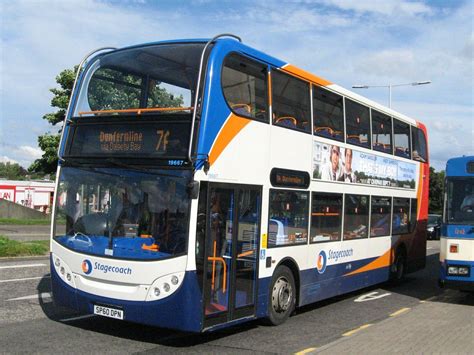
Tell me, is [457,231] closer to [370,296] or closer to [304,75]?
[370,296]

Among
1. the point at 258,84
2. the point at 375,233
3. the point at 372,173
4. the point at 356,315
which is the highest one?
the point at 258,84

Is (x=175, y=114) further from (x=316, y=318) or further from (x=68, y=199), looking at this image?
(x=316, y=318)

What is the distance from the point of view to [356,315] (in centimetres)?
970

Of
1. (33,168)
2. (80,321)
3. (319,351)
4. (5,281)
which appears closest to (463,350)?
(319,351)

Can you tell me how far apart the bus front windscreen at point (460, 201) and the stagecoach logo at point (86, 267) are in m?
7.23

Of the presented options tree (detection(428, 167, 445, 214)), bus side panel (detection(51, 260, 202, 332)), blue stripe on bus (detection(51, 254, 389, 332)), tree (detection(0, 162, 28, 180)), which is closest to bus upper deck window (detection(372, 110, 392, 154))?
blue stripe on bus (detection(51, 254, 389, 332))

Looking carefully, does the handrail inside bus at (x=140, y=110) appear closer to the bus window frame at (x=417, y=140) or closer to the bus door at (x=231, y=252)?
the bus door at (x=231, y=252)

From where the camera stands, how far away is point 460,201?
10.8 metres

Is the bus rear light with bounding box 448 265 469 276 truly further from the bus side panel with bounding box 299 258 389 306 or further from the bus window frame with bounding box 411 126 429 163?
the bus window frame with bounding box 411 126 429 163

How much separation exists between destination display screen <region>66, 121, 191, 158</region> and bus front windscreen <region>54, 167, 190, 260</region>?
23 centimetres

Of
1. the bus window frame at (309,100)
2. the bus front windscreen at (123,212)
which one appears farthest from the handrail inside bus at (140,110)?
the bus window frame at (309,100)

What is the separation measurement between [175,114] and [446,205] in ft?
21.8

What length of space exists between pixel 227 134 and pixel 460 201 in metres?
5.98

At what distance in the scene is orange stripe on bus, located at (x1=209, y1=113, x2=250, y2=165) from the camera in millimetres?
6867
